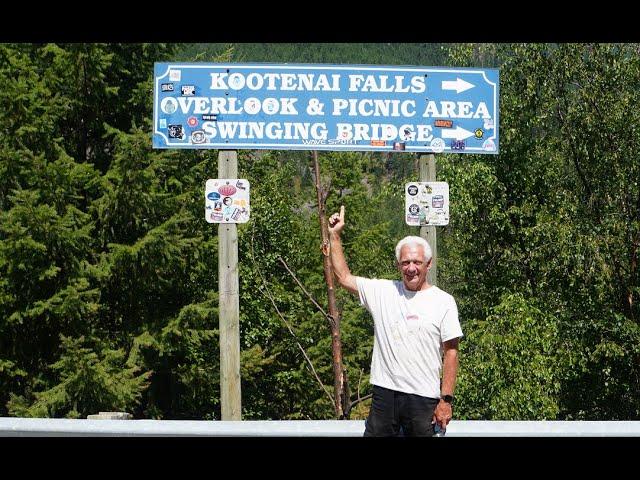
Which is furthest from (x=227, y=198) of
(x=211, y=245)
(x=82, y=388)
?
(x=211, y=245)

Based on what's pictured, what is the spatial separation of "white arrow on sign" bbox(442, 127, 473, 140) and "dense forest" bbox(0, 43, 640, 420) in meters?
3.25

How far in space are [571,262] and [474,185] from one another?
1982 mm

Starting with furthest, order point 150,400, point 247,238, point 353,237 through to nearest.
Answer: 1. point 353,237
2. point 247,238
3. point 150,400

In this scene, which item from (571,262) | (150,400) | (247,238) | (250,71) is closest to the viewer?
(250,71)

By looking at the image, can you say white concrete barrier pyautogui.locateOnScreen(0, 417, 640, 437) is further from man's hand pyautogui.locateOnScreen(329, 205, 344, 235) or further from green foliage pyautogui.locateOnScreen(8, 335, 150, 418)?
green foliage pyautogui.locateOnScreen(8, 335, 150, 418)

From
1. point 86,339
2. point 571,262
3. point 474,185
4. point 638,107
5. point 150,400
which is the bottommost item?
point 150,400

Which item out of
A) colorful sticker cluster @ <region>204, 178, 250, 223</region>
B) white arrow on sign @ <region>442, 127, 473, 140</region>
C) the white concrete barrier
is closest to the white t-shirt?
the white concrete barrier

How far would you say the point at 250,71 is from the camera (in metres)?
9.73

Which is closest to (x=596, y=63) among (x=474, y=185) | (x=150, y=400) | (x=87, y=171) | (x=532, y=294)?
(x=474, y=185)

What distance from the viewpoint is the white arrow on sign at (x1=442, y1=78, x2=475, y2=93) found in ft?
31.8

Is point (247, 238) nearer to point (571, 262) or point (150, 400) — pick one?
point (150, 400)

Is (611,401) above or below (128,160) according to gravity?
below

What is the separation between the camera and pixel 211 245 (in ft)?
59.2

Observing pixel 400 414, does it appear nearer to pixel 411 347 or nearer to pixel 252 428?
pixel 411 347
